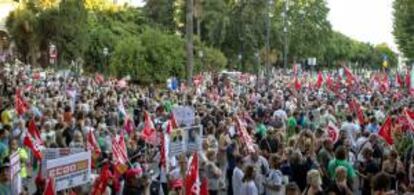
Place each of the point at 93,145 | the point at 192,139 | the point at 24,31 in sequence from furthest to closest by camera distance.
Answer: the point at 24,31 → the point at 93,145 → the point at 192,139

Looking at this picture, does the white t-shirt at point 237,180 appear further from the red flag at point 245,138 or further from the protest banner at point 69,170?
the protest banner at point 69,170

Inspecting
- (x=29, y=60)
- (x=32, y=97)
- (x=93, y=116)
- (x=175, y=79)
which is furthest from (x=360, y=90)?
(x=29, y=60)

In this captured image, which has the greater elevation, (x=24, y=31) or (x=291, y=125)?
(x=24, y=31)

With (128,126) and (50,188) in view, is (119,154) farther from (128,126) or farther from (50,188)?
(128,126)

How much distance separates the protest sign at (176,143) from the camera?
12.3 meters

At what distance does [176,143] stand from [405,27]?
44.8m

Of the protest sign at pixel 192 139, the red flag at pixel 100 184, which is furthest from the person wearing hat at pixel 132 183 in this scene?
the protest sign at pixel 192 139

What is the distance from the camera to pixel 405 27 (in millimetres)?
54625

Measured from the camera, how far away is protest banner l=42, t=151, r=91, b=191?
29.4 ft

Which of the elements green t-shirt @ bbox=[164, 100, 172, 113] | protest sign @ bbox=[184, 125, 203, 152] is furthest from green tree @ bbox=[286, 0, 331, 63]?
protest sign @ bbox=[184, 125, 203, 152]

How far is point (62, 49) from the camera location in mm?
55344

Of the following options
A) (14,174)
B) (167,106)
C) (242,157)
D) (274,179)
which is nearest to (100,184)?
(14,174)

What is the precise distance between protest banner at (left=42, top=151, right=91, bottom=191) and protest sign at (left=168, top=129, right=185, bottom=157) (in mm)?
2690

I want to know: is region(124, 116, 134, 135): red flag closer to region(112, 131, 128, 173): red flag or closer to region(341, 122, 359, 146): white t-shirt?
region(341, 122, 359, 146): white t-shirt
